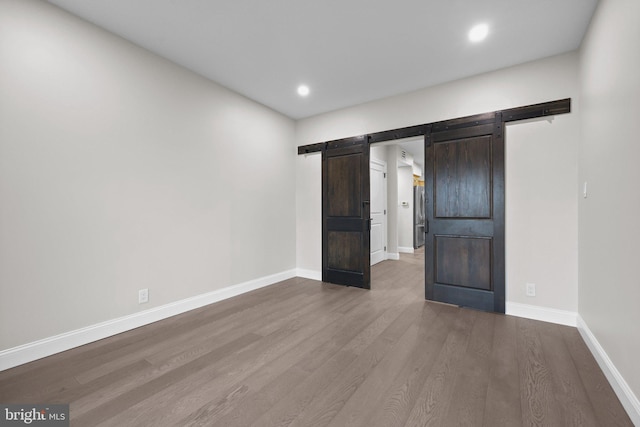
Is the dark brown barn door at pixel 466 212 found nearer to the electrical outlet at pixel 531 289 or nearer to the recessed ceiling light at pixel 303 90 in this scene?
the electrical outlet at pixel 531 289

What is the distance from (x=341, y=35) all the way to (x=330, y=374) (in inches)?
113

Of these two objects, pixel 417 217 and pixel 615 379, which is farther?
pixel 417 217

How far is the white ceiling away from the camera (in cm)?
219

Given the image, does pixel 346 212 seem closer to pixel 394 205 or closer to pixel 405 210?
pixel 394 205

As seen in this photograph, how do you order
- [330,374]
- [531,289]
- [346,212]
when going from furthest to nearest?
1. [346,212]
2. [531,289]
3. [330,374]

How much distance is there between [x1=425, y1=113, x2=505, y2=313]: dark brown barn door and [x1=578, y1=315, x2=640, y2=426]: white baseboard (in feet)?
2.78

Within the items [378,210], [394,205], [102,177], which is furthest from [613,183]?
[394,205]

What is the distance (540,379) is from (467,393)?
22.8 inches

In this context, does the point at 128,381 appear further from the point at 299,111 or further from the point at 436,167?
the point at 299,111

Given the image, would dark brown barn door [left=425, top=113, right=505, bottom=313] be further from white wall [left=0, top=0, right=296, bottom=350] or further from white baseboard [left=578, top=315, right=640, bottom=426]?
white wall [left=0, top=0, right=296, bottom=350]

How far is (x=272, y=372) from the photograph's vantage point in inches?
76.6

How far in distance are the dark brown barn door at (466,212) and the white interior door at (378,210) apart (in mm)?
2316

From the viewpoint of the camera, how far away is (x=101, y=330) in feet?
8.04

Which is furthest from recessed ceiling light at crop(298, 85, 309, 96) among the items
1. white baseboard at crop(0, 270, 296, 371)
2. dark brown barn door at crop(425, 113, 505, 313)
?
white baseboard at crop(0, 270, 296, 371)
